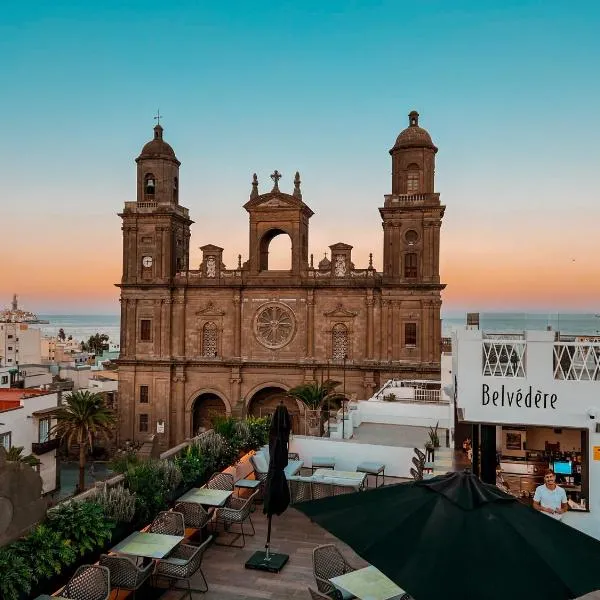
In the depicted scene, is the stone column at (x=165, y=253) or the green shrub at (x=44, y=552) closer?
the green shrub at (x=44, y=552)

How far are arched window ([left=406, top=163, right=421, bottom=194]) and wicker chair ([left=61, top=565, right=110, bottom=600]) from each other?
98.1ft

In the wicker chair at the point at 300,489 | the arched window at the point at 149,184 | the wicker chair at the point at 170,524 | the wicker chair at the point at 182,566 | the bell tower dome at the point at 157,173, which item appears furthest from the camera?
the arched window at the point at 149,184

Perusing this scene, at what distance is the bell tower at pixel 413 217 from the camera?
1319 inches

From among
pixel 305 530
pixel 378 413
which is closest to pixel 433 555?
pixel 305 530

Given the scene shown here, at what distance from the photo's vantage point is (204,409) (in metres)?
37.2

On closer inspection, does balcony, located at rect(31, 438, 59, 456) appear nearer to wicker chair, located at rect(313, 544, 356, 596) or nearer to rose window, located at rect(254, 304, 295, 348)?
rose window, located at rect(254, 304, 295, 348)

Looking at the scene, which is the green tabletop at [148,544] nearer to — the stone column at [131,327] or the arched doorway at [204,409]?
the arched doorway at [204,409]

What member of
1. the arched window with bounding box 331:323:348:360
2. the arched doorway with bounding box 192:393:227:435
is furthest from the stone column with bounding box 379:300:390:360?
the arched doorway with bounding box 192:393:227:435

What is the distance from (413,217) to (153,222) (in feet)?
53.1

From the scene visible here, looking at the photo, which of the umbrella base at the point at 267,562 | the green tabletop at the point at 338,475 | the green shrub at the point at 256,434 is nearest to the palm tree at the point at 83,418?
the green shrub at the point at 256,434

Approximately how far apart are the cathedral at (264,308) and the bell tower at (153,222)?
2.6 inches

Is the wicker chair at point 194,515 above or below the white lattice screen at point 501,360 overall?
below

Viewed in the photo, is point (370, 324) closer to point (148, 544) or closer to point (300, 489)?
point (300, 489)

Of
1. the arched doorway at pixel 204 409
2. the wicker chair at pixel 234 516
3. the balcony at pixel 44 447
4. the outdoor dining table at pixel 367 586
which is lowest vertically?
the balcony at pixel 44 447
